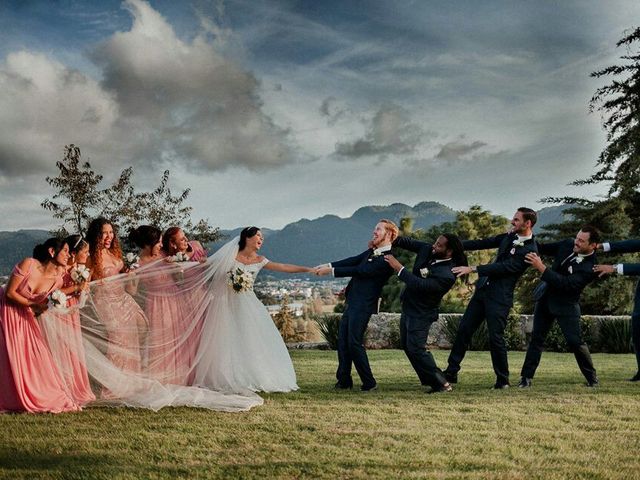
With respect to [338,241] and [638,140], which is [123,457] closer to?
[638,140]

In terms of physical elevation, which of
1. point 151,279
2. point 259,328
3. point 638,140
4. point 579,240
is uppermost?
point 638,140

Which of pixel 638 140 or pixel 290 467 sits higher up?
pixel 638 140

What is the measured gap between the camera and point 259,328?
934 cm

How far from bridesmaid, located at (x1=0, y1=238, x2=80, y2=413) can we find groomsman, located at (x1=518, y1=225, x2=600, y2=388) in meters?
6.25

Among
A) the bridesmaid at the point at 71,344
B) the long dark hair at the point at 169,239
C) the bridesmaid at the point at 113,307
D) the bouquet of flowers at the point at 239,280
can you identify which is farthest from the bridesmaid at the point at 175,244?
the bridesmaid at the point at 71,344

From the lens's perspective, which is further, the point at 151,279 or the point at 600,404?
the point at 151,279

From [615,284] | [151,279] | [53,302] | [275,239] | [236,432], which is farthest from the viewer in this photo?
[275,239]

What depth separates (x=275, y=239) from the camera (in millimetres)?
187000

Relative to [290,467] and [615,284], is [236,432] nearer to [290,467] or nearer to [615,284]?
[290,467]

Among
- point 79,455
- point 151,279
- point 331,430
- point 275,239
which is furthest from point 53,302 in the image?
point 275,239

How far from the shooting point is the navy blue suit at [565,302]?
9.07 m

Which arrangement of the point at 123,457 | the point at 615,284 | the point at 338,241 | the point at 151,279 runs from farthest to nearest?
the point at 338,241 < the point at 615,284 < the point at 151,279 < the point at 123,457

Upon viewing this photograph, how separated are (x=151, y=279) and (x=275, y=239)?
17852 cm

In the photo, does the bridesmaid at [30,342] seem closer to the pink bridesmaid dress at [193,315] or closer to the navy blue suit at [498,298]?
the pink bridesmaid dress at [193,315]
